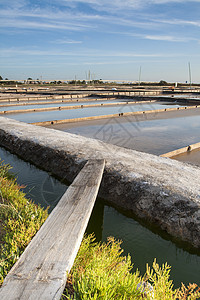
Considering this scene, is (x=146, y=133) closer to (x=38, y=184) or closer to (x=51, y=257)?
(x=38, y=184)

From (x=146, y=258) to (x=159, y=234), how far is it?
0.49 meters

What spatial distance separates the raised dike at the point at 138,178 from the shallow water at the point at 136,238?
0.49ft

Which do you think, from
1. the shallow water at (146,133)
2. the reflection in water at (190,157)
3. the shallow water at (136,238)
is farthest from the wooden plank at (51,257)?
the shallow water at (146,133)

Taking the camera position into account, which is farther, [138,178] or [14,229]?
[138,178]

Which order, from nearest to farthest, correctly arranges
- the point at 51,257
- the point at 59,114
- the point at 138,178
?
1. the point at 51,257
2. the point at 138,178
3. the point at 59,114

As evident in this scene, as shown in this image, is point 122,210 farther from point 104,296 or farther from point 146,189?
point 104,296

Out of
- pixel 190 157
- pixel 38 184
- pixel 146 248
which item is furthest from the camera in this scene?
pixel 190 157

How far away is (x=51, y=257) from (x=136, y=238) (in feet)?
4.50

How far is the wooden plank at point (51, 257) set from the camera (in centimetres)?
147

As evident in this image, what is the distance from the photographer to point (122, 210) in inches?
135

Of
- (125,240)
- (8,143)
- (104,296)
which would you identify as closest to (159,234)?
(125,240)

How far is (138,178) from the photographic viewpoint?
3.54 metres

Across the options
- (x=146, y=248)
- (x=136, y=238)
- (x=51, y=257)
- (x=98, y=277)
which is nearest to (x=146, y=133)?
(x=136, y=238)

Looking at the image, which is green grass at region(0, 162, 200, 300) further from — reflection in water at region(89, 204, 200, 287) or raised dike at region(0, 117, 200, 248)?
raised dike at region(0, 117, 200, 248)
